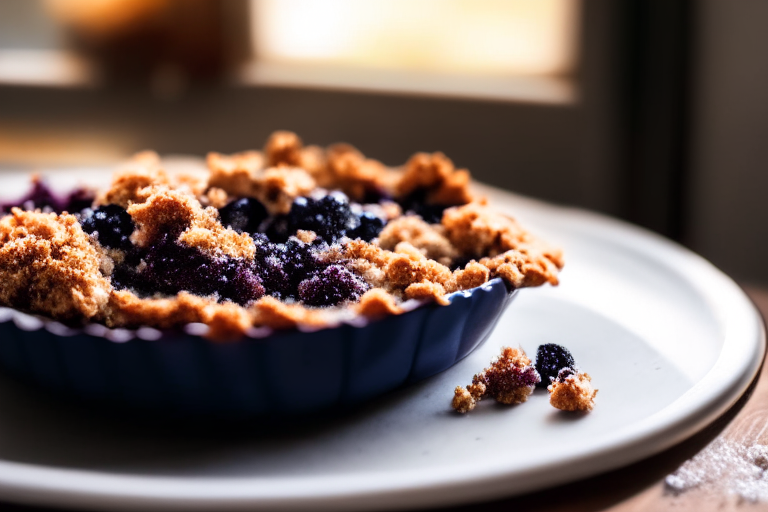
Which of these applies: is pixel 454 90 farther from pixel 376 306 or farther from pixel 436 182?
pixel 376 306

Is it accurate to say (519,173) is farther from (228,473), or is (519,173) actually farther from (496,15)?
(228,473)

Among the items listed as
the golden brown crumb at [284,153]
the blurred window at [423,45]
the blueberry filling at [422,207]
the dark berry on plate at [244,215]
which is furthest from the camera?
the blurred window at [423,45]

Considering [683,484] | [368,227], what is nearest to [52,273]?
[368,227]

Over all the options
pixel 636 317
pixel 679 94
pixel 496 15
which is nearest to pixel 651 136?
pixel 679 94

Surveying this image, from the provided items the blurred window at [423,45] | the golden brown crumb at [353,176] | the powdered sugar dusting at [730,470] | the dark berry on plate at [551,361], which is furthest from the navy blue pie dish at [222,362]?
the blurred window at [423,45]

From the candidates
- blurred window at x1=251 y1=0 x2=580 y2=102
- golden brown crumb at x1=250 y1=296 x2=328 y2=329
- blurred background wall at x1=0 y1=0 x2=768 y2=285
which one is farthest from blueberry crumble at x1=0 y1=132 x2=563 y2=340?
blurred window at x1=251 y1=0 x2=580 y2=102

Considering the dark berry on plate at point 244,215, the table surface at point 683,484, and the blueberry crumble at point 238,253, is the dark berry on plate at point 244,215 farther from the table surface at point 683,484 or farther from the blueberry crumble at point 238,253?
the table surface at point 683,484
